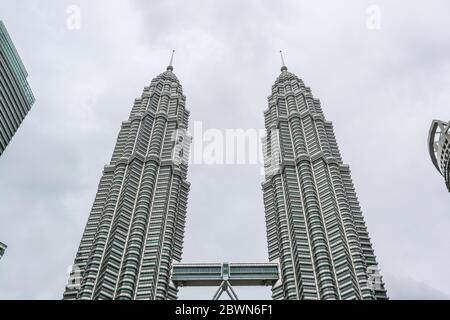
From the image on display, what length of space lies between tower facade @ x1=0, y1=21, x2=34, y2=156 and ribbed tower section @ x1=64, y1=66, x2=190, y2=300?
41094 mm

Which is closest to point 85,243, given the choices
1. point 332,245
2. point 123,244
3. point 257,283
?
point 123,244

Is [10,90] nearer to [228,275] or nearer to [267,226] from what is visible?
[267,226]

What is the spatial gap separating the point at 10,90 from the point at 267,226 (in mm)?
101483

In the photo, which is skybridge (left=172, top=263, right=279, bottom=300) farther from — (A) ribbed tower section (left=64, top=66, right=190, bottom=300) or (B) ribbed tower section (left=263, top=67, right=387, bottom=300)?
(A) ribbed tower section (left=64, top=66, right=190, bottom=300)

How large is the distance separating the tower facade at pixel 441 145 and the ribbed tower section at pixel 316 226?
107ft

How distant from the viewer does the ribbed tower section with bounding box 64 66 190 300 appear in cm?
13825

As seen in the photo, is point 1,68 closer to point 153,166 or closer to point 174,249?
point 153,166

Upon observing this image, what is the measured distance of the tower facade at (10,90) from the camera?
142113mm

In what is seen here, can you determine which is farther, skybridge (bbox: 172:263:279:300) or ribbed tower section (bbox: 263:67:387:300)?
ribbed tower section (bbox: 263:67:387:300)

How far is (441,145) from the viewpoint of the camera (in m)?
158

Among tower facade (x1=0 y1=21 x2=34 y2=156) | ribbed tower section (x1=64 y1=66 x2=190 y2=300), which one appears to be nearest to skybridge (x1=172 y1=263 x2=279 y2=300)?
ribbed tower section (x1=64 y1=66 x2=190 y2=300)
